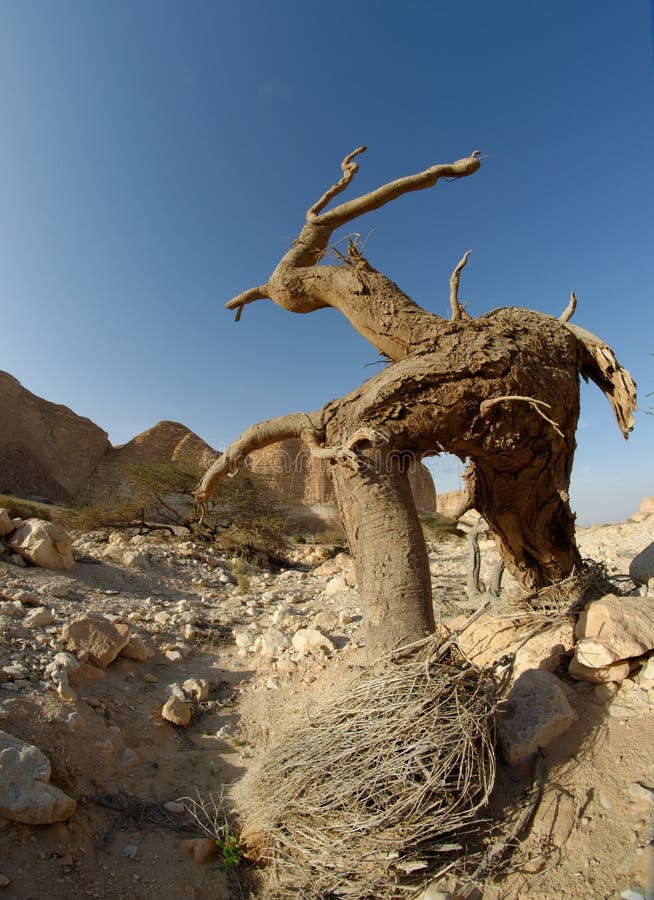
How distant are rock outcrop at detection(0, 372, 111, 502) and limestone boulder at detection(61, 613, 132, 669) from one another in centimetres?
1829

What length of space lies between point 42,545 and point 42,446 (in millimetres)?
17458

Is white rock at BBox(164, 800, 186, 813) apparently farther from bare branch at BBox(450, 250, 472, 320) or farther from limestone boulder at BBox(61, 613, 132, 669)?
bare branch at BBox(450, 250, 472, 320)

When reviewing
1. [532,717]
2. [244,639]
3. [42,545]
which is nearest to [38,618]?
[244,639]

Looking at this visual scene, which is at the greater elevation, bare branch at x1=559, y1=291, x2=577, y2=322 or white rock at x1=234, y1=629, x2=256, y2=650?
bare branch at x1=559, y1=291, x2=577, y2=322

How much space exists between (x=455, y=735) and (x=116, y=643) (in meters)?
2.56

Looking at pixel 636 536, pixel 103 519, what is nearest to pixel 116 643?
pixel 103 519

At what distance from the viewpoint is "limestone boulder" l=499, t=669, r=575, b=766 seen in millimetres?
2133

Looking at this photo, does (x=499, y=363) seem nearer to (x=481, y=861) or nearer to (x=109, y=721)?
(x=481, y=861)

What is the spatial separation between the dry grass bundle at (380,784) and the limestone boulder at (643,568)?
2299 millimetres

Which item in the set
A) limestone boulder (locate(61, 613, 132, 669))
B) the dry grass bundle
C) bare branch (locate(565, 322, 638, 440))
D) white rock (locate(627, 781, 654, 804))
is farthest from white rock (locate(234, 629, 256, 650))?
bare branch (locate(565, 322, 638, 440))

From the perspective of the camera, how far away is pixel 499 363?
277 cm

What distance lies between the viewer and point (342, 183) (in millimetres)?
3428

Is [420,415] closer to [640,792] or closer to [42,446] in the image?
[640,792]

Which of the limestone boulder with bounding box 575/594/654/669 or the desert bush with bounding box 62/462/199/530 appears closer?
the limestone boulder with bounding box 575/594/654/669
